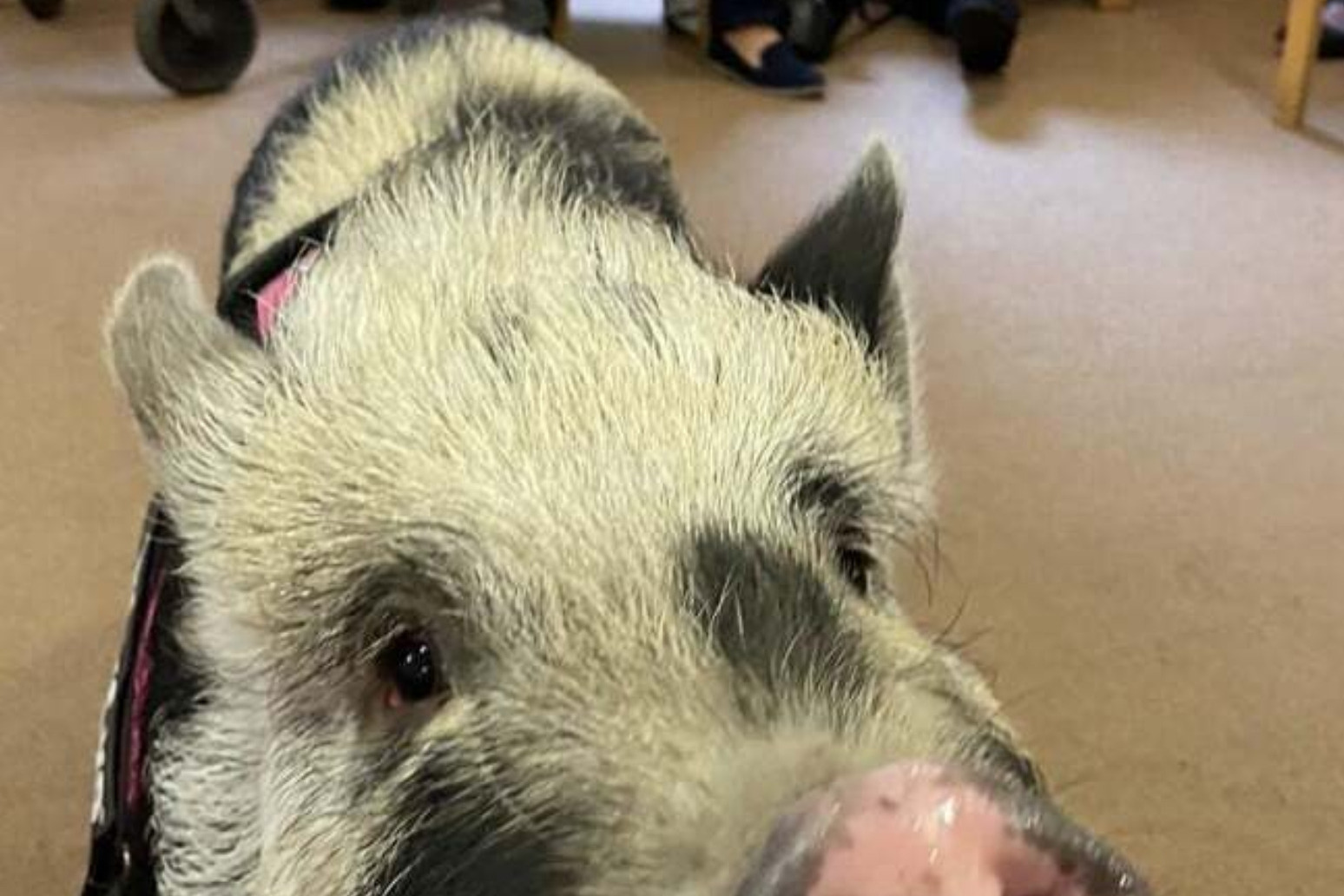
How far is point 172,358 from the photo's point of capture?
1.46 metres

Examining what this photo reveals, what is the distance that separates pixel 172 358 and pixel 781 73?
283cm

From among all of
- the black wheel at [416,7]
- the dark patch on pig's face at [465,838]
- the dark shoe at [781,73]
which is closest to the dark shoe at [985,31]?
the dark shoe at [781,73]

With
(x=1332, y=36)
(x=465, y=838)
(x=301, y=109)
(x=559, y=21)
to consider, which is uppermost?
(x=465, y=838)

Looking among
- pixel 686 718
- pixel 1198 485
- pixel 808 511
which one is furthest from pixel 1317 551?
pixel 686 718

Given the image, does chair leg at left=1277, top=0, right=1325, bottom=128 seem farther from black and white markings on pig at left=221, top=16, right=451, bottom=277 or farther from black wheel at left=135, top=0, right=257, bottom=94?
black and white markings on pig at left=221, top=16, right=451, bottom=277

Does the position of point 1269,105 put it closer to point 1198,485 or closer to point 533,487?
point 1198,485

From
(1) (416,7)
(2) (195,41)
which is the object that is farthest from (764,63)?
(2) (195,41)

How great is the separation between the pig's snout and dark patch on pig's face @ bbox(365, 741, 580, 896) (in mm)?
150

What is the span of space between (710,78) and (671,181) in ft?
7.55

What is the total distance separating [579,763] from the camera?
3.42 feet

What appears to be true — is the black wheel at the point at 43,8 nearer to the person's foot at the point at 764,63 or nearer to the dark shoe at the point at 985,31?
Answer: the person's foot at the point at 764,63

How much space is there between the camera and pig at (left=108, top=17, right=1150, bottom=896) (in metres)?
0.97

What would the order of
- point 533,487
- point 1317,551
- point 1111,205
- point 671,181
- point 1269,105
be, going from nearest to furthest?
1. point 533,487
2. point 671,181
3. point 1317,551
4. point 1111,205
5. point 1269,105

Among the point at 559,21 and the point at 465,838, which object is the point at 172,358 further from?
the point at 559,21
